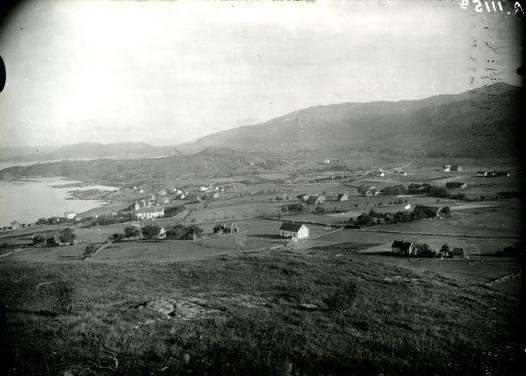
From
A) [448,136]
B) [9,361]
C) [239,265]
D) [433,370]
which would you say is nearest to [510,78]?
[448,136]

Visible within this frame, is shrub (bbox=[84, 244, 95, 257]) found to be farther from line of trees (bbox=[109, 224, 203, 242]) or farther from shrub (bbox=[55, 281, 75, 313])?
shrub (bbox=[55, 281, 75, 313])

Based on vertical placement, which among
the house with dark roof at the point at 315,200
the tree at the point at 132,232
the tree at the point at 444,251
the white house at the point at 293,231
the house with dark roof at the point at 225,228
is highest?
the house with dark roof at the point at 315,200

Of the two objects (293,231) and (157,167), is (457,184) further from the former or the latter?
(157,167)

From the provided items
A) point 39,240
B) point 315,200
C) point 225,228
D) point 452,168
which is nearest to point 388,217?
point 315,200

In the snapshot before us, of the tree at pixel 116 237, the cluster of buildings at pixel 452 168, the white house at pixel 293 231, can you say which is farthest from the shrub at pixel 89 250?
the cluster of buildings at pixel 452 168

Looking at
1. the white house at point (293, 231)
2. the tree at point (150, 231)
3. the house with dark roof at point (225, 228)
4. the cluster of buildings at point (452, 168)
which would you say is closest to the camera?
the tree at point (150, 231)

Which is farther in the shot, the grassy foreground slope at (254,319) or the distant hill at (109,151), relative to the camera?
the distant hill at (109,151)

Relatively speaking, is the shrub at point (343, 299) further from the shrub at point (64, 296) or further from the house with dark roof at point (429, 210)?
the shrub at point (64, 296)

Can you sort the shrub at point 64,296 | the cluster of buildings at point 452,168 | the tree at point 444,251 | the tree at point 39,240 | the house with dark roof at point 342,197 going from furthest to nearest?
the house with dark roof at point 342,197
the cluster of buildings at point 452,168
the tree at point 444,251
the tree at point 39,240
the shrub at point 64,296
